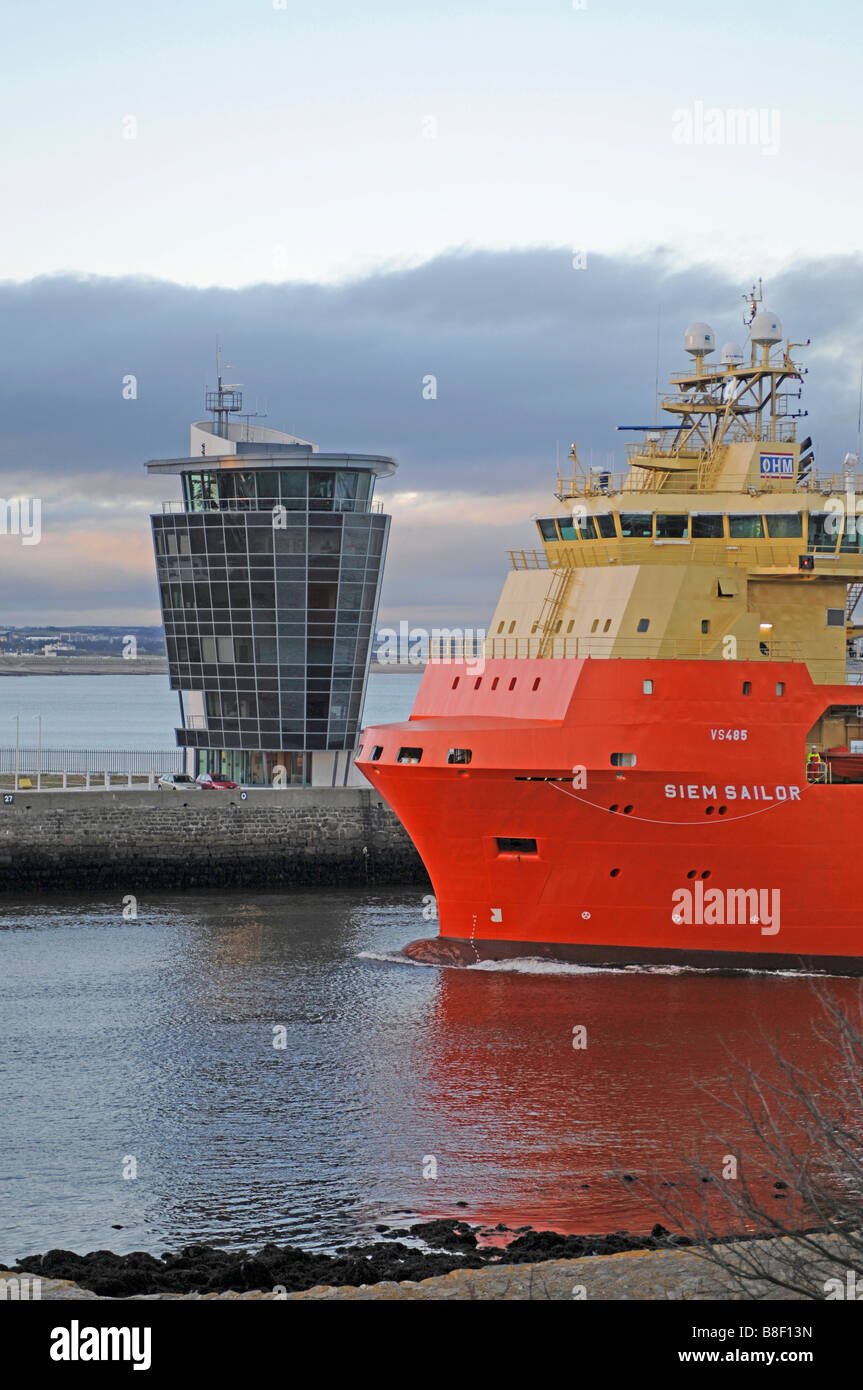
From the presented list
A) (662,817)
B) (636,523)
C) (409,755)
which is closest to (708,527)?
(636,523)

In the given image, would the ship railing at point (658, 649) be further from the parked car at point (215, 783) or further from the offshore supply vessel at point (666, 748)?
the parked car at point (215, 783)

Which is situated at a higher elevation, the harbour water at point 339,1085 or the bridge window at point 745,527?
the bridge window at point 745,527

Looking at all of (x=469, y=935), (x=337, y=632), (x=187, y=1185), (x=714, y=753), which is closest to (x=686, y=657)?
(x=714, y=753)

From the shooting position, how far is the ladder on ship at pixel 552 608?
101 ft

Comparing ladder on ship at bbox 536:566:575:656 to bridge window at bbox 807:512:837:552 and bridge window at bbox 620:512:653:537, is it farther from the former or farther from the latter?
bridge window at bbox 807:512:837:552

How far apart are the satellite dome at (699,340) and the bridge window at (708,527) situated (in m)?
5.16

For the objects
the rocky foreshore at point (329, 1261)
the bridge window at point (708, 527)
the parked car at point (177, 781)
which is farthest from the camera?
the parked car at point (177, 781)

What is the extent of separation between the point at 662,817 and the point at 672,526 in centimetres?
605

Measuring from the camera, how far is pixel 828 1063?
77.4 feet

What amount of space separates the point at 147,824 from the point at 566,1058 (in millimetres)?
22739

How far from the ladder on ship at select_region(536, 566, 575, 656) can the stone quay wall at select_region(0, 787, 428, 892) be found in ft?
53.7

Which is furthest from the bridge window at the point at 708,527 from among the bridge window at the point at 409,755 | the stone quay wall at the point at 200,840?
→ the stone quay wall at the point at 200,840

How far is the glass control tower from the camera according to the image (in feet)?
169

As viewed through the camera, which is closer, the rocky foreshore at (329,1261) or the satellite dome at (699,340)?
the rocky foreshore at (329,1261)
